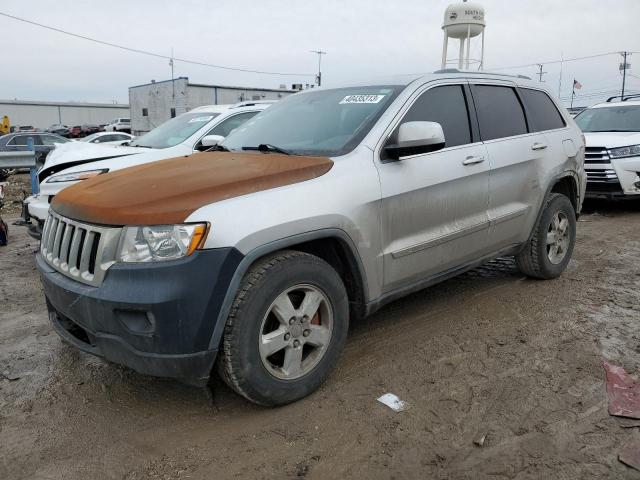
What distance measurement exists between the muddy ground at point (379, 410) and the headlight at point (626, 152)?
16.6 ft

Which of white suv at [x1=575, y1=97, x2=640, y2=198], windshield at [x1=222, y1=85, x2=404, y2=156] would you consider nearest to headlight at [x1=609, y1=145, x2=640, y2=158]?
white suv at [x1=575, y1=97, x2=640, y2=198]

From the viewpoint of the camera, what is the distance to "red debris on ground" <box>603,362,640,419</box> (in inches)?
117

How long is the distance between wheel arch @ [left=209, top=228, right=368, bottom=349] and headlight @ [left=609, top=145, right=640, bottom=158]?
7169 millimetres

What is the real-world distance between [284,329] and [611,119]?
369 inches

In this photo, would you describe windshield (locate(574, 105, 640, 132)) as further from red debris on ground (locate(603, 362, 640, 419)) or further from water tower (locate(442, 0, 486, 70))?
water tower (locate(442, 0, 486, 70))

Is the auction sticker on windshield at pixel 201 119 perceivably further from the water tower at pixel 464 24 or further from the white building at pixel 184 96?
the white building at pixel 184 96

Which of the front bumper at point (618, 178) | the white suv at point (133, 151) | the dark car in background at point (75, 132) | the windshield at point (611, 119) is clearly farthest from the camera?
the dark car in background at point (75, 132)

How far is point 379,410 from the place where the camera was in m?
3.04

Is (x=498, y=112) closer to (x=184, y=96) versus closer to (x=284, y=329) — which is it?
(x=284, y=329)

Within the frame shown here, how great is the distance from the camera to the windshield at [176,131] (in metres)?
7.02

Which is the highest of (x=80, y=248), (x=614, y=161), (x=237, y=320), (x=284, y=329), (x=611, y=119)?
(x=611, y=119)

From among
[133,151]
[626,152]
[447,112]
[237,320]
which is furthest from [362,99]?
[626,152]

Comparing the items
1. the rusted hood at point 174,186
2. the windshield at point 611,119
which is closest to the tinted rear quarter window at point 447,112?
the rusted hood at point 174,186

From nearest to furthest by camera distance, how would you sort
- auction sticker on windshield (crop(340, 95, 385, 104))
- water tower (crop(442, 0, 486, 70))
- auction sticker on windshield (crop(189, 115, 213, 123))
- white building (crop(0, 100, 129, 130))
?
auction sticker on windshield (crop(340, 95, 385, 104)) → auction sticker on windshield (crop(189, 115, 213, 123)) → water tower (crop(442, 0, 486, 70)) → white building (crop(0, 100, 129, 130))
